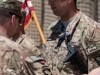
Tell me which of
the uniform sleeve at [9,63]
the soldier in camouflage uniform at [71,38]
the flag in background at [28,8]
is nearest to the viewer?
the uniform sleeve at [9,63]

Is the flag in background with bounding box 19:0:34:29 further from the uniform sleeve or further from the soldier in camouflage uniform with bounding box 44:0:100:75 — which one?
the uniform sleeve

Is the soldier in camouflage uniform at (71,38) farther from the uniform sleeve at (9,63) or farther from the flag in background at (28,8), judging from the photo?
the flag in background at (28,8)

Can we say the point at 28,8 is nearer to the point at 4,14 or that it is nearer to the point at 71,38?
the point at 71,38

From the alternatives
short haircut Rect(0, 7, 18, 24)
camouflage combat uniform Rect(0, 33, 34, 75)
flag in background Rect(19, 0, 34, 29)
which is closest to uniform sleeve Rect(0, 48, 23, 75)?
camouflage combat uniform Rect(0, 33, 34, 75)

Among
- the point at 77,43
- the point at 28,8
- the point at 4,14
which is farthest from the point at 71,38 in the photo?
the point at 28,8

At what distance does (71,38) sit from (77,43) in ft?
0.43

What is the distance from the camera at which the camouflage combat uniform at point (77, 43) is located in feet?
11.1

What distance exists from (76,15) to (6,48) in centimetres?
132

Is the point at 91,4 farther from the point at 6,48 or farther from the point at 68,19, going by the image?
→ the point at 6,48

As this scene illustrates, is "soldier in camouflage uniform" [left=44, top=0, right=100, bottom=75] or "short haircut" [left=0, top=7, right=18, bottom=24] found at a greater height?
"short haircut" [left=0, top=7, right=18, bottom=24]

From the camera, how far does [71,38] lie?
3531 millimetres

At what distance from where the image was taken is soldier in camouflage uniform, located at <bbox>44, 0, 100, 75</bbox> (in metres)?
3.37

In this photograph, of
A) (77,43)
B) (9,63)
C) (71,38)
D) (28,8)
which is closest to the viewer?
(9,63)

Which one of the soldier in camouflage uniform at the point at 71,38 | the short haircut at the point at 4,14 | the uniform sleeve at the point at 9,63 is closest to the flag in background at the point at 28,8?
the soldier in camouflage uniform at the point at 71,38
